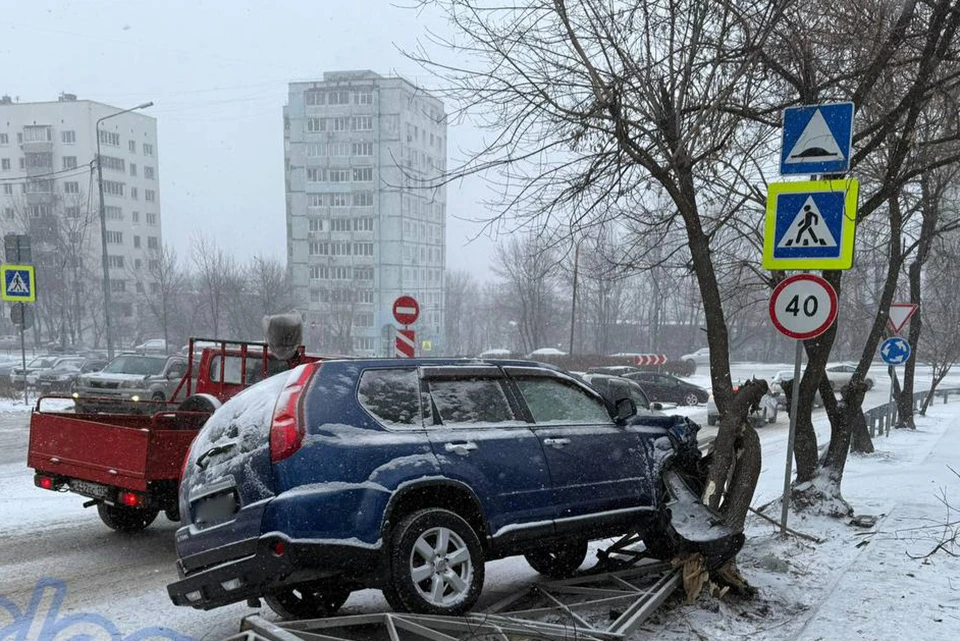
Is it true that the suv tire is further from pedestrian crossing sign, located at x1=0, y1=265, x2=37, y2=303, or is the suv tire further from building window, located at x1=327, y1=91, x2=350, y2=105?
building window, located at x1=327, y1=91, x2=350, y2=105

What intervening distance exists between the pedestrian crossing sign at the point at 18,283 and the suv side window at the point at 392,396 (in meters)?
16.9

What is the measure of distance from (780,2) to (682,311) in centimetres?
6718

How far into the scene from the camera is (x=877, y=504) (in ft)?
25.8

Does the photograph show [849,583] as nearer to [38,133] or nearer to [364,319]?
[364,319]

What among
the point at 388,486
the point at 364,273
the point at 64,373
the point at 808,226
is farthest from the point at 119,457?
the point at 364,273

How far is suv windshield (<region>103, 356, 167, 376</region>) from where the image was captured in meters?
19.4

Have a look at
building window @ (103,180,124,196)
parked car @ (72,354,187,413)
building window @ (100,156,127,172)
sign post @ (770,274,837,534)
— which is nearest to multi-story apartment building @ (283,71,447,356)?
building window @ (103,180,124,196)

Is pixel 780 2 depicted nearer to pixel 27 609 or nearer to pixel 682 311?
pixel 27 609

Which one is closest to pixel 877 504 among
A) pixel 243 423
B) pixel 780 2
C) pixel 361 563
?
pixel 780 2

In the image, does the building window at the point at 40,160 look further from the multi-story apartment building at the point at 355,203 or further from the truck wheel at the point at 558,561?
the truck wheel at the point at 558,561

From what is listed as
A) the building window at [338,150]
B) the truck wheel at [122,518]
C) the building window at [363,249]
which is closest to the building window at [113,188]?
the building window at [338,150]

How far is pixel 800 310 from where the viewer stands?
21.3 feet

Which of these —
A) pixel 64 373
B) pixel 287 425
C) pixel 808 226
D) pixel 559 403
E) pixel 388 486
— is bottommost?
pixel 64 373

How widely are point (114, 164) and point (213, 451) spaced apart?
9384 cm
